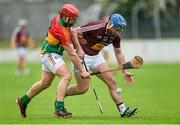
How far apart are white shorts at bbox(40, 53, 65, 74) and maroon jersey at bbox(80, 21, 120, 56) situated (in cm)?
86

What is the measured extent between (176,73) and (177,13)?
12.0 metres

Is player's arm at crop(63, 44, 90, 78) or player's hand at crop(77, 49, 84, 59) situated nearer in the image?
player's arm at crop(63, 44, 90, 78)

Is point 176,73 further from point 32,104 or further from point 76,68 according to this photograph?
point 76,68

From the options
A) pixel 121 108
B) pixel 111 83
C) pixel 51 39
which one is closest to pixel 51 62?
pixel 51 39

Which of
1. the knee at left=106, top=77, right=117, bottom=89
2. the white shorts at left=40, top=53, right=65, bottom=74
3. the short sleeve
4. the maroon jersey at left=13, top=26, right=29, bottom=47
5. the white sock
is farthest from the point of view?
the maroon jersey at left=13, top=26, right=29, bottom=47

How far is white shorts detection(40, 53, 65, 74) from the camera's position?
1494 cm

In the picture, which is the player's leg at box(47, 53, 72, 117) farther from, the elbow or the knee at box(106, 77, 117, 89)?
the knee at box(106, 77, 117, 89)

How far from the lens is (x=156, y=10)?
4812cm

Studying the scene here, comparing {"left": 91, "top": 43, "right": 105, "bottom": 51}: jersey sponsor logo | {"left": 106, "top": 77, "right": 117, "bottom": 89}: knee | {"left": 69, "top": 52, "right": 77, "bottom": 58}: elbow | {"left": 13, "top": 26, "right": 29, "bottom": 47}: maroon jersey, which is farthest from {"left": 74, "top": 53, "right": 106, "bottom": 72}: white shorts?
{"left": 13, "top": 26, "right": 29, "bottom": 47}: maroon jersey

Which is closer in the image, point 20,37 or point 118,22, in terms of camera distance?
point 118,22

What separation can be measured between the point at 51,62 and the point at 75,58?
485 mm

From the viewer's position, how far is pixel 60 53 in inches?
597

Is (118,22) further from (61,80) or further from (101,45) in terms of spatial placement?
(61,80)

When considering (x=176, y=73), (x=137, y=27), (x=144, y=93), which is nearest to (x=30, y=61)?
(x=137, y=27)
